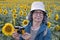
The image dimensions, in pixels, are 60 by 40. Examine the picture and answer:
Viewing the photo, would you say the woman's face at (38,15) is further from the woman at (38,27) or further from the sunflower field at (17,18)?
the sunflower field at (17,18)

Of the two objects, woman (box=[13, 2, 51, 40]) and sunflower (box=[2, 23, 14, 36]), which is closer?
woman (box=[13, 2, 51, 40])

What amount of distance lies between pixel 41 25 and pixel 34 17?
4.9 inches

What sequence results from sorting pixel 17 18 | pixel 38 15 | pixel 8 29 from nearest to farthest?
1. pixel 38 15
2. pixel 8 29
3. pixel 17 18

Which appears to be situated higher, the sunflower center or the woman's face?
the woman's face

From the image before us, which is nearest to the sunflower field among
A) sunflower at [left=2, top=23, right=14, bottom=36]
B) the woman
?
sunflower at [left=2, top=23, right=14, bottom=36]

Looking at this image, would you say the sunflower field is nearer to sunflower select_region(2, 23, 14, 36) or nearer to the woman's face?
sunflower select_region(2, 23, 14, 36)

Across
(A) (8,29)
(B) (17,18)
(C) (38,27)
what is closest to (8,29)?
(A) (8,29)

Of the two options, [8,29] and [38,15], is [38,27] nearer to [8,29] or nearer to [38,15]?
[38,15]

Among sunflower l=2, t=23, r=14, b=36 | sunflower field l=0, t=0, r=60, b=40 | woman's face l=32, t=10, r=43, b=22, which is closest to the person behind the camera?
woman's face l=32, t=10, r=43, b=22

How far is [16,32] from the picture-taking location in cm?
303

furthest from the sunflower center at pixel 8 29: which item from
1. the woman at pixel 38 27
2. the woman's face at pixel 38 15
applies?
the woman's face at pixel 38 15

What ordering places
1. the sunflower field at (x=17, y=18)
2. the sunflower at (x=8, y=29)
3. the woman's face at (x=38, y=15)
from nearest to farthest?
the woman's face at (x=38, y=15) < the sunflower at (x=8, y=29) < the sunflower field at (x=17, y=18)

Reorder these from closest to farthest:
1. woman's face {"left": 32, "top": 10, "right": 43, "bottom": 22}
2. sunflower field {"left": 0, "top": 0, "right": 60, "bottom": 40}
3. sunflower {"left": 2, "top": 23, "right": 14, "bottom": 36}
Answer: woman's face {"left": 32, "top": 10, "right": 43, "bottom": 22}
sunflower {"left": 2, "top": 23, "right": 14, "bottom": 36}
sunflower field {"left": 0, "top": 0, "right": 60, "bottom": 40}

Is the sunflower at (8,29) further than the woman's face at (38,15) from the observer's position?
Yes
